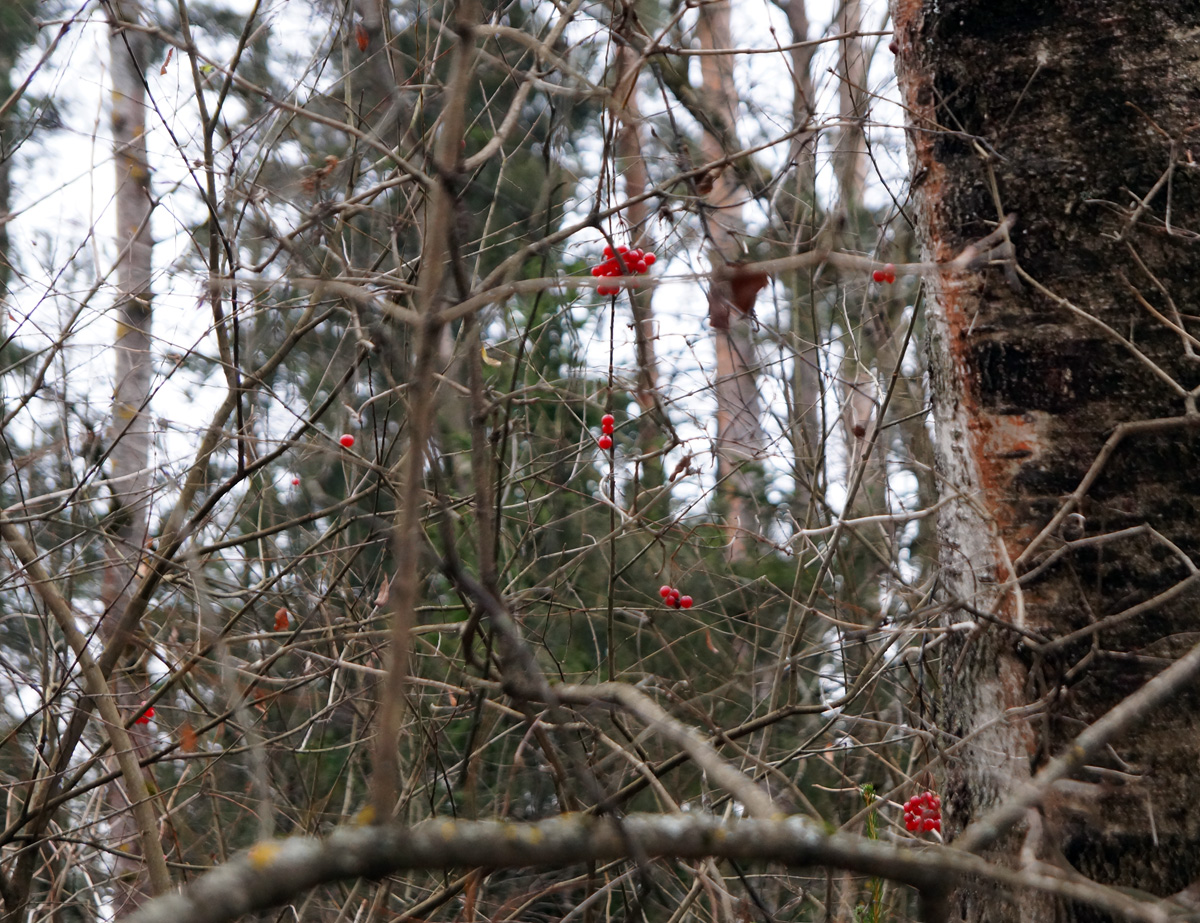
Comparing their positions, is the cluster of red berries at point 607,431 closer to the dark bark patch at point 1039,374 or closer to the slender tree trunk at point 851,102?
the slender tree trunk at point 851,102

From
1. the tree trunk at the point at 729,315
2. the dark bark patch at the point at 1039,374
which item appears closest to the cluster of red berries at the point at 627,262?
the tree trunk at the point at 729,315

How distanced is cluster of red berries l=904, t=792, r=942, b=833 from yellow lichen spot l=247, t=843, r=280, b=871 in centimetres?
201

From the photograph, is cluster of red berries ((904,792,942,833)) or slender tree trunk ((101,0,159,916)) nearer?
cluster of red berries ((904,792,942,833))

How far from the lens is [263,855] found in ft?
2.02

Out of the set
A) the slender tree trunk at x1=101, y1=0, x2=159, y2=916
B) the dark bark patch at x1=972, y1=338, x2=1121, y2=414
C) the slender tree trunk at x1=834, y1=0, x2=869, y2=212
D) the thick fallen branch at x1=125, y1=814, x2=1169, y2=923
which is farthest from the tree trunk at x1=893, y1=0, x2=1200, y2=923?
the slender tree trunk at x1=101, y1=0, x2=159, y2=916

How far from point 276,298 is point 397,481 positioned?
0.86 metres

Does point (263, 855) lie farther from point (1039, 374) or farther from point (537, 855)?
point (1039, 374)

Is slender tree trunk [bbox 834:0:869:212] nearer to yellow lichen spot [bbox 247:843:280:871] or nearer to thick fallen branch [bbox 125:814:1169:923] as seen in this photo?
thick fallen branch [bbox 125:814:1169:923]

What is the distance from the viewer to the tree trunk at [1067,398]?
1315 mm

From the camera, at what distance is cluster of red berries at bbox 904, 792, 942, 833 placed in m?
2.34

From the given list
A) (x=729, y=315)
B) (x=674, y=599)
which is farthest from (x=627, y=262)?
(x=674, y=599)

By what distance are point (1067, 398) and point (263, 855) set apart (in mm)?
1287

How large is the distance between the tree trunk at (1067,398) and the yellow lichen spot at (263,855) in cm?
100

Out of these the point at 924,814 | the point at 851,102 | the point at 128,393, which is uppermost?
the point at 851,102
